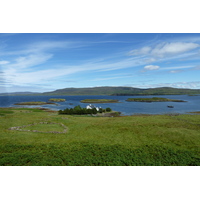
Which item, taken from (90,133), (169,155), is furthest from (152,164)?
(90,133)

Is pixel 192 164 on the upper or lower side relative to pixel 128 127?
lower

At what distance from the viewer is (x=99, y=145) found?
9.87 meters

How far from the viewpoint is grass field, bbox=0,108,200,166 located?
27.4ft

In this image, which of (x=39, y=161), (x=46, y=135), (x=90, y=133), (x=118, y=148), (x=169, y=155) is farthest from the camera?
(x=90, y=133)

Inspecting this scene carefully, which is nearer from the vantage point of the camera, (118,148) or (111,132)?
(118,148)

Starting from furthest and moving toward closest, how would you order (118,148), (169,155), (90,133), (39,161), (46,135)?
(90,133) → (46,135) → (118,148) → (169,155) → (39,161)

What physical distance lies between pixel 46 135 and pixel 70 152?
323 centimetres

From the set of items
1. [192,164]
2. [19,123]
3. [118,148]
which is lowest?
[192,164]

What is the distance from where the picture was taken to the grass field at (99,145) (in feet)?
27.4

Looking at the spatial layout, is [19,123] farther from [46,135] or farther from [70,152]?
[70,152]

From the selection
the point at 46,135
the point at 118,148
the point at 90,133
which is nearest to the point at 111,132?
the point at 90,133

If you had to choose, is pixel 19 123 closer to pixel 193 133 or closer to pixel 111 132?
pixel 111 132

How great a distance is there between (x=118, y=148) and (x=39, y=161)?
16.2 feet

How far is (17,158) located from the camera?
822 cm
